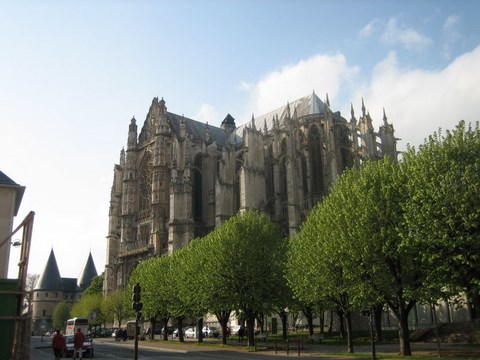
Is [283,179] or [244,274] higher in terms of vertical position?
[283,179]

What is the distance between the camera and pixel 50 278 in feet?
339

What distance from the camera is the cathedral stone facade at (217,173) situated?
179ft

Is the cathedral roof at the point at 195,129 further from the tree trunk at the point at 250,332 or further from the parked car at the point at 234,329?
the tree trunk at the point at 250,332

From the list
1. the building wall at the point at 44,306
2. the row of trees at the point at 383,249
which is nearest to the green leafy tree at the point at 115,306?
the row of trees at the point at 383,249

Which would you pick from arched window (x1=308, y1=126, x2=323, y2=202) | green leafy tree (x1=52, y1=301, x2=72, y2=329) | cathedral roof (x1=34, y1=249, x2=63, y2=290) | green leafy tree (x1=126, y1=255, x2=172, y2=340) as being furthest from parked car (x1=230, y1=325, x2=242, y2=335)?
cathedral roof (x1=34, y1=249, x2=63, y2=290)

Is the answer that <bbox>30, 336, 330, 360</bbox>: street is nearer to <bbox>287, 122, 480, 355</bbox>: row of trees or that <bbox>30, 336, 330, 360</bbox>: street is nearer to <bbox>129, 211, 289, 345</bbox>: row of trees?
<bbox>129, 211, 289, 345</bbox>: row of trees

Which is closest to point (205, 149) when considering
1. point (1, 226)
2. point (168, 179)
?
point (168, 179)

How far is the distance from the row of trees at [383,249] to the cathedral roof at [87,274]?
8341 cm

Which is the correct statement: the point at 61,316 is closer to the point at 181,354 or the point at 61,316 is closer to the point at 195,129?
the point at 195,129

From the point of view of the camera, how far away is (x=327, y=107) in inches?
2235

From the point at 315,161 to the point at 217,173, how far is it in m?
14.0

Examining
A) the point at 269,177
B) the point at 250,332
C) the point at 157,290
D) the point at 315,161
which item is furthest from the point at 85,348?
the point at 315,161

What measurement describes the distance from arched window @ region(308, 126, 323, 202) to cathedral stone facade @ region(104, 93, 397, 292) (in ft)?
0.40

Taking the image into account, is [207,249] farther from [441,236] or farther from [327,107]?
[327,107]
